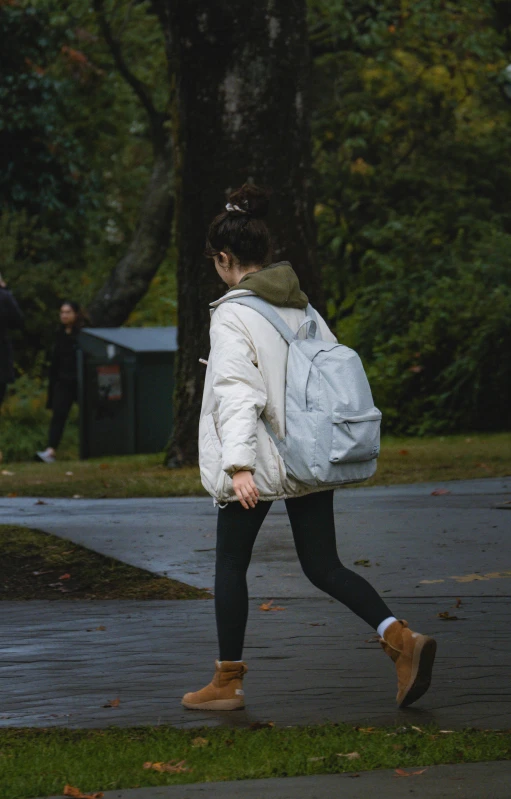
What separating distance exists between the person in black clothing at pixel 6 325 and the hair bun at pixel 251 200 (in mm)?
10407

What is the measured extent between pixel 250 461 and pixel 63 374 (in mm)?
13973

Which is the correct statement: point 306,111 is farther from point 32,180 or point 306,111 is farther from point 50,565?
point 32,180

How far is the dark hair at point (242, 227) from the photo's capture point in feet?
16.7

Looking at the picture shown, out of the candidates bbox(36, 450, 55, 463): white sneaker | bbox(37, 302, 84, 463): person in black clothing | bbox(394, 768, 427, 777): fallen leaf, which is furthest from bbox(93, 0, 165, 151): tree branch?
bbox(394, 768, 427, 777): fallen leaf

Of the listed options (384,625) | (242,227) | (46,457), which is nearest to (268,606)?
(384,625)

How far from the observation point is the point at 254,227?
5.11 metres

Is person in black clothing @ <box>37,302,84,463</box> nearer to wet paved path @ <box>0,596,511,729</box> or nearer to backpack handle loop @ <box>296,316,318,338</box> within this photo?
wet paved path @ <box>0,596,511,729</box>

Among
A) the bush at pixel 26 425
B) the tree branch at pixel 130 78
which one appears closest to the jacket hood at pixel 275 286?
the bush at pixel 26 425

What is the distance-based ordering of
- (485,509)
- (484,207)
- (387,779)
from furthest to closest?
1. (484,207)
2. (485,509)
3. (387,779)

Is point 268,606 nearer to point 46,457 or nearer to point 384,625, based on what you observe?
point 384,625

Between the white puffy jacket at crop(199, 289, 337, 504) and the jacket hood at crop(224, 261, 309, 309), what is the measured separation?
0.14 ft

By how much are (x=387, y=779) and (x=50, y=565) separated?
427cm

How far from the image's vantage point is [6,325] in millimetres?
15281

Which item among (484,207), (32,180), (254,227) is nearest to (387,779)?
(254,227)
